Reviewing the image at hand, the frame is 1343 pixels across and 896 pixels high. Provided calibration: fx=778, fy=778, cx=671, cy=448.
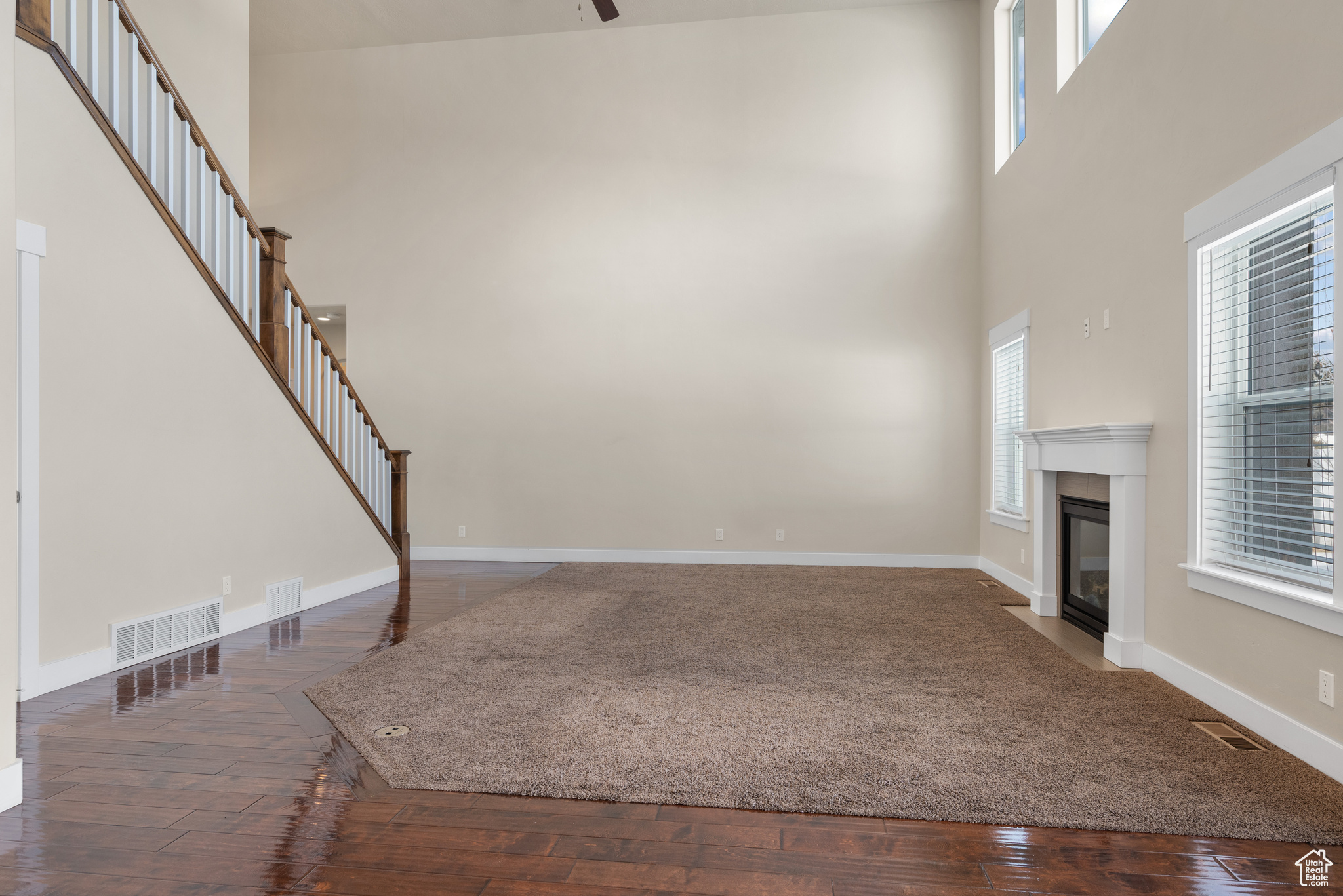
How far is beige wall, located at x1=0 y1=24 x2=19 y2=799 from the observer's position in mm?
2303

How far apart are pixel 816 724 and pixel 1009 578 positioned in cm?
393

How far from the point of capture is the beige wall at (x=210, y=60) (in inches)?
211

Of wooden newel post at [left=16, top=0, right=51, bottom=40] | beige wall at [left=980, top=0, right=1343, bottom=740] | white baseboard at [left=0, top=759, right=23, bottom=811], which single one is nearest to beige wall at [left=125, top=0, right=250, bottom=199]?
wooden newel post at [left=16, top=0, right=51, bottom=40]

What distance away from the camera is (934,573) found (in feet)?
22.7

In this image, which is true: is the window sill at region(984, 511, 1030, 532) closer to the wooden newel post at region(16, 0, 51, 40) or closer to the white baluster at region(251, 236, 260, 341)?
the white baluster at region(251, 236, 260, 341)

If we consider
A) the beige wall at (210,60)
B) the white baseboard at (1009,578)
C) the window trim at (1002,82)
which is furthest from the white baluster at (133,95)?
the window trim at (1002,82)

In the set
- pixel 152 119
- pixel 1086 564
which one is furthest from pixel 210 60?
pixel 1086 564

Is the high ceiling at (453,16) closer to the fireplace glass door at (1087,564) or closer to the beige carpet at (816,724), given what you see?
the fireplace glass door at (1087,564)

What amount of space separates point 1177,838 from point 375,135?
28.4 feet

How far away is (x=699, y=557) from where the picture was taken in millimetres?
7672

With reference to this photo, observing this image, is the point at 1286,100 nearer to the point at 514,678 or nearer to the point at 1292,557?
the point at 1292,557

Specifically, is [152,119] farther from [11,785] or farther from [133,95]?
[11,785]

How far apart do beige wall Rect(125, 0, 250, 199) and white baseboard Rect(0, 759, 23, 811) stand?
453 cm

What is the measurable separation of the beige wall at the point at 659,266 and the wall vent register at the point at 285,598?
8.82 ft
